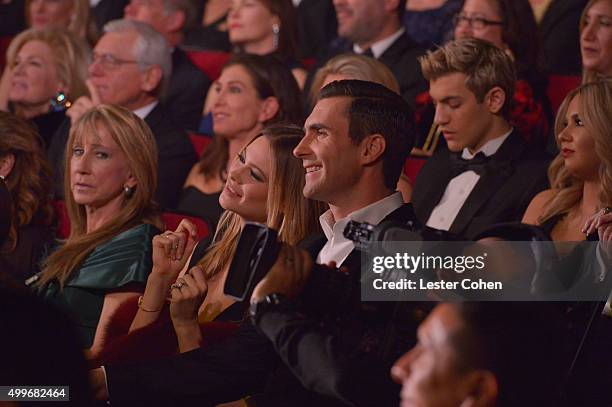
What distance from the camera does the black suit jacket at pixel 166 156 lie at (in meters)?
4.70

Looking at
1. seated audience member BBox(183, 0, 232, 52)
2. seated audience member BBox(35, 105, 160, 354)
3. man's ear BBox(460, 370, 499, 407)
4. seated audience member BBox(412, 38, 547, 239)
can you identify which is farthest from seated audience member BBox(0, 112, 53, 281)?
man's ear BBox(460, 370, 499, 407)

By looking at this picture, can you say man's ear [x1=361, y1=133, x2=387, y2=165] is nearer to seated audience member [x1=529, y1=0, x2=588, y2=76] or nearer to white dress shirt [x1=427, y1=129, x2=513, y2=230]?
white dress shirt [x1=427, y1=129, x2=513, y2=230]

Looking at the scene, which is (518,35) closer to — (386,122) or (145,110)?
(145,110)

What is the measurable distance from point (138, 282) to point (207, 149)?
4.28ft

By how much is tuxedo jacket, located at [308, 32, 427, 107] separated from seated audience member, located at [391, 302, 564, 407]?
262 cm

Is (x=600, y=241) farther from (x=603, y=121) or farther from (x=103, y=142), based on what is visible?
(x=103, y=142)

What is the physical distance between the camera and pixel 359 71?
14.0 ft

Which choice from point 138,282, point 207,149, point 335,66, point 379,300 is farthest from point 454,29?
point 379,300

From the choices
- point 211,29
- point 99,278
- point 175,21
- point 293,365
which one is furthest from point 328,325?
point 211,29

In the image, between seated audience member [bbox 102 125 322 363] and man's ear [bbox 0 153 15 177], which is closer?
seated audience member [bbox 102 125 322 363]

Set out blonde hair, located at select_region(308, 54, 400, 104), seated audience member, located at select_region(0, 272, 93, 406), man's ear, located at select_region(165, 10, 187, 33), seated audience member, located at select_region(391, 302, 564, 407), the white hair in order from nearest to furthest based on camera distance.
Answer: seated audience member, located at select_region(391, 302, 564, 407) → seated audience member, located at select_region(0, 272, 93, 406) → blonde hair, located at select_region(308, 54, 400, 104) → the white hair → man's ear, located at select_region(165, 10, 187, 33)

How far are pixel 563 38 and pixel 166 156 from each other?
1.61 meters

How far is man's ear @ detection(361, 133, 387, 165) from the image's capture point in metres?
2.92

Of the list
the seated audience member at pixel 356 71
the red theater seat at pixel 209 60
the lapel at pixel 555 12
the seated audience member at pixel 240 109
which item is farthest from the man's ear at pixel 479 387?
the red theater seat at pixel 209 60
